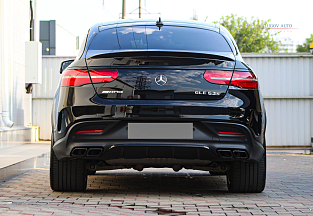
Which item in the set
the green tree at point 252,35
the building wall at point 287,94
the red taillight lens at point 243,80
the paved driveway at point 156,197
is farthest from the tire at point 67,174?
the green tree at point 252,35

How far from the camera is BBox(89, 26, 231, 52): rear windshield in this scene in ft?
13.7

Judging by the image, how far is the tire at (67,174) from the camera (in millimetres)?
4312

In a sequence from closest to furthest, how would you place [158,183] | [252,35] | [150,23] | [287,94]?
[150,23]
[158,183]
[287,94]
[252,35]

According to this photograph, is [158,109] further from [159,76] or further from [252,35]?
[252,35]

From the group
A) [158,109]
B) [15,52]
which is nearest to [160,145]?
[158,109]

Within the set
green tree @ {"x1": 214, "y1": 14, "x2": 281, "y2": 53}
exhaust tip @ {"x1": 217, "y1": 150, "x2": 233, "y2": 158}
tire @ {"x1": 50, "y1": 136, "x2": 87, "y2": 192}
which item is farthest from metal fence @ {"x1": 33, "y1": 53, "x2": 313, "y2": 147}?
green tree @ {"x1": 214, "y1": 14, "x2": 281, "y2": 53}

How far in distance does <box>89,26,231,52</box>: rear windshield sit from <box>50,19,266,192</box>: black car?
57 mm

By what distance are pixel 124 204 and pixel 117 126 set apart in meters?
0.69

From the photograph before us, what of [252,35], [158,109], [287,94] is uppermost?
[252,35]

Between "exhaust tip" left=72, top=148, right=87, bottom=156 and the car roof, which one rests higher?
the car roof

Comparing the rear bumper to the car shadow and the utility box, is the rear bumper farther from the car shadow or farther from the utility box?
the utility box

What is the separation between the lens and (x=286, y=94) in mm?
14352

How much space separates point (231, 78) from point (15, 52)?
9150 millimetres

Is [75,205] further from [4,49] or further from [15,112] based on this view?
[15,112]
